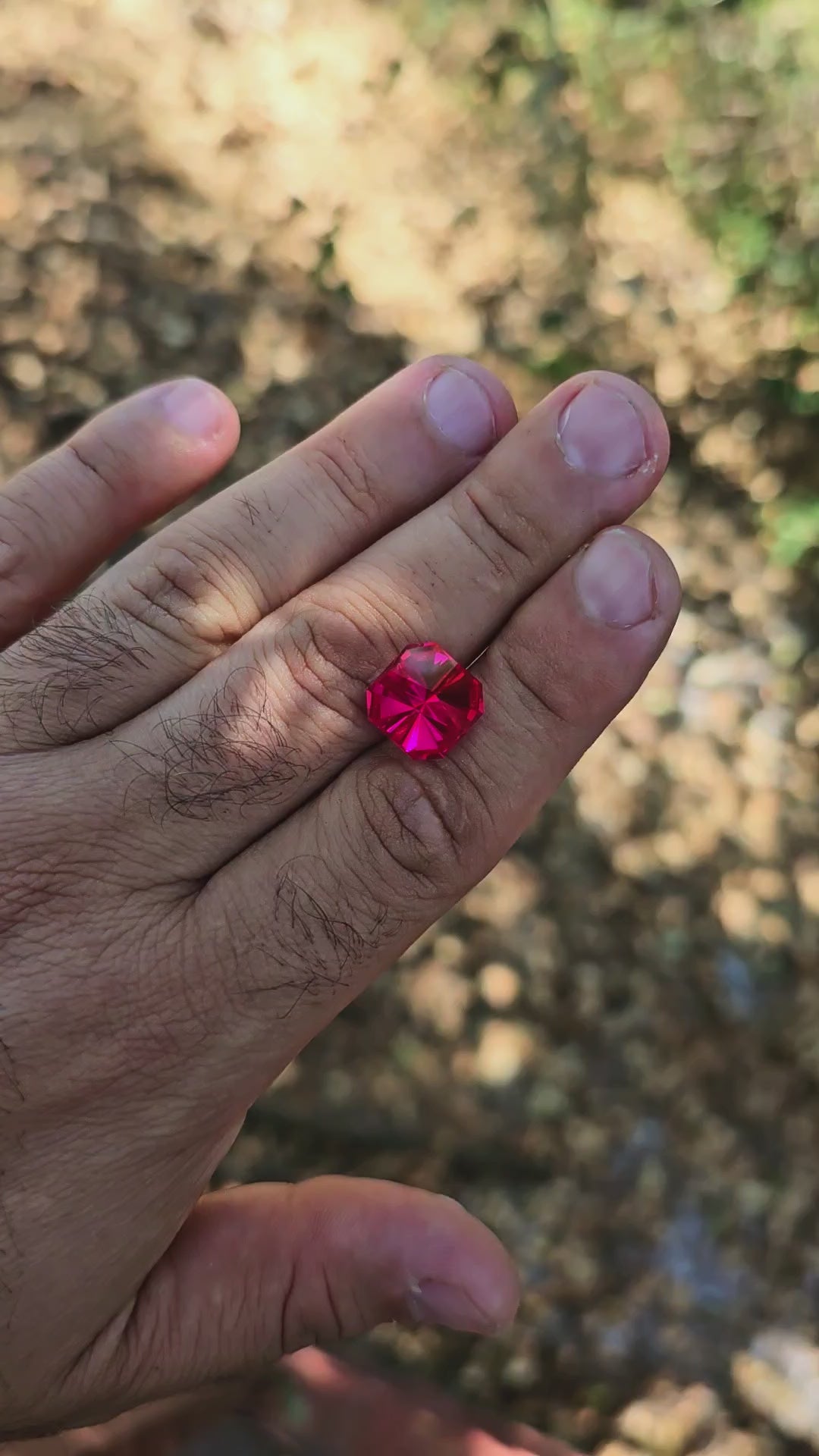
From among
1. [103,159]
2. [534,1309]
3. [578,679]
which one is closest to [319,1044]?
[534,1309]

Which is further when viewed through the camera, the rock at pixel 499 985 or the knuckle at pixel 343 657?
the rock at pixel 499 985

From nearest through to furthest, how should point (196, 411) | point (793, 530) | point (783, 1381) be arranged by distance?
point (196, 411), point (783, 1381), point (793, 530)

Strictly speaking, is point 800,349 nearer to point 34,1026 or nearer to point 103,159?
point 103,159

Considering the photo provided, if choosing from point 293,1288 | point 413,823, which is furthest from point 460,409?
point 293,1288

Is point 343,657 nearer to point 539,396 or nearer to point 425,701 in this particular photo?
point 425,701

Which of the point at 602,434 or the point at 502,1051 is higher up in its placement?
the point at 602,434

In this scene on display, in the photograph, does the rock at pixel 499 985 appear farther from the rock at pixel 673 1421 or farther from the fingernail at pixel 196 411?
the fingernail at pixel 196 411

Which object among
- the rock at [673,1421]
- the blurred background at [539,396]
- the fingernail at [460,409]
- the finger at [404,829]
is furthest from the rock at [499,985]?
the fingernail at [460,409]
